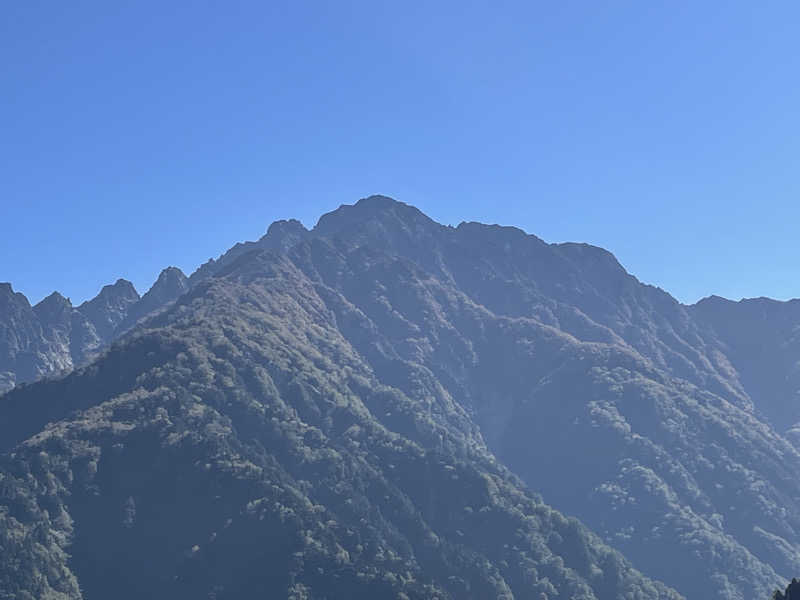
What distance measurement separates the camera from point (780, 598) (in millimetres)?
135125
